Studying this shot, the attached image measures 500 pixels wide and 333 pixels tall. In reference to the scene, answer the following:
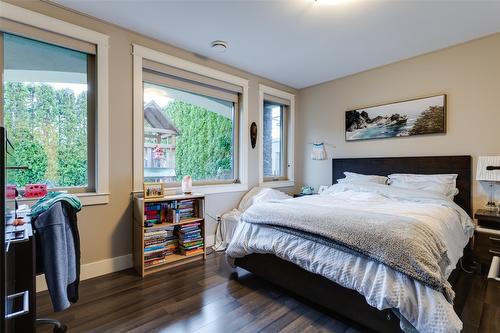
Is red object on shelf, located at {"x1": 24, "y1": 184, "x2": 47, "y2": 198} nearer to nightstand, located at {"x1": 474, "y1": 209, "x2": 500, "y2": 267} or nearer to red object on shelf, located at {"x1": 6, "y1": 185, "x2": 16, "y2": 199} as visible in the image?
red object on shelf, located at {"x1": 6, "y1": 185, "x2": 16, "y2": 199}

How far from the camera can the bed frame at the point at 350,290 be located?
1.59 metres

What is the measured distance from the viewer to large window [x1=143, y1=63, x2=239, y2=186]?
118 inches

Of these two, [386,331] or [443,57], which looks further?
[443,57]

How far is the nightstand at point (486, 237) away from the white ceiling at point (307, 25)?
1.95 m

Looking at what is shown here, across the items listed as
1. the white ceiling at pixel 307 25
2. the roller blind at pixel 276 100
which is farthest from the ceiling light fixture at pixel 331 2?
the roller blind at pixel 276 100

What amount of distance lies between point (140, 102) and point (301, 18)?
1909mm

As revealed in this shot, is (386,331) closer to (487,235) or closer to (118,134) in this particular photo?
(487,235)

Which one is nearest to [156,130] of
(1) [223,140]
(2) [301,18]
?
(1) [223,140]

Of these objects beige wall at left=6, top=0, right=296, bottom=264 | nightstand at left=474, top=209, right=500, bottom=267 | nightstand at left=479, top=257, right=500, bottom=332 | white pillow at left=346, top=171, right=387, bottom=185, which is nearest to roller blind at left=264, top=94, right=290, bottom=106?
white pillow at left=346, top=171, right=387, bottom=185

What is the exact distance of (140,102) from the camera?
2.77 metres

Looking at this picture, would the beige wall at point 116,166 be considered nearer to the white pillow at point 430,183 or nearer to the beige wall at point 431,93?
the beige wall at point 431,93

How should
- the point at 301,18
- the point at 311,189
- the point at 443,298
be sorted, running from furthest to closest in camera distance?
the point at 311,189 < the point at 301,18 < the point at 443,298

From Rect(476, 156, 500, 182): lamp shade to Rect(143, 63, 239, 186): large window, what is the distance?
113 inches

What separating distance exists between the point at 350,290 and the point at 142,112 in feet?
8.61
